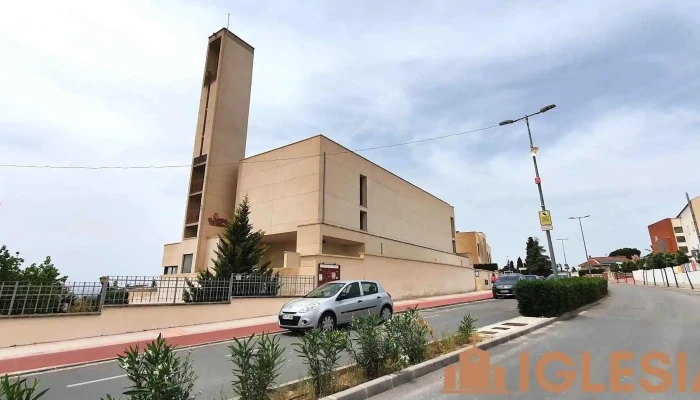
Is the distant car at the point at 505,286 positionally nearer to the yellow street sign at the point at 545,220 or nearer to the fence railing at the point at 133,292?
the yellow street sign at the point at 545,220

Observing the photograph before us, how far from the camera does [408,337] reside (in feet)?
21.7

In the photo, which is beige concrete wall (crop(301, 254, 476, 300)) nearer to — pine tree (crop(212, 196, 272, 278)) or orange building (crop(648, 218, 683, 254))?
pine tree (crop(212, 196, 272, 278))

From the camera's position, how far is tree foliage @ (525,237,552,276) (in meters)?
76.2

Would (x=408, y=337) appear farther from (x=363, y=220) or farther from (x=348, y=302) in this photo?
(x=363, y=220)

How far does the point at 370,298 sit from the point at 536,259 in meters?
76.5

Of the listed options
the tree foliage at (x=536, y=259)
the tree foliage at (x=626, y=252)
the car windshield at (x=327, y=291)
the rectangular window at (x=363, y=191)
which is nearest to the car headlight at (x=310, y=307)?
the car windshield at (x=327, y=291)

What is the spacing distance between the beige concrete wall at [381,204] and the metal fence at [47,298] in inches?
591

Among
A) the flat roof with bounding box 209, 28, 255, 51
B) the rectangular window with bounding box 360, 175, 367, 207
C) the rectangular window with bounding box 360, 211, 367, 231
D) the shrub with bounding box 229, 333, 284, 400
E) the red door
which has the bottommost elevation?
the shrub with bounding box 229, 333, 284, 400

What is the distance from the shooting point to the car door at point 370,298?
1223 centimetres

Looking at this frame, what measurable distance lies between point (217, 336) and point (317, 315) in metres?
3.41

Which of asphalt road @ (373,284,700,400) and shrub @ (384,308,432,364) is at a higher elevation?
shrub @ (384,308,432,364)

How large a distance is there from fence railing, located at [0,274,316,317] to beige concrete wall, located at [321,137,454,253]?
840cm

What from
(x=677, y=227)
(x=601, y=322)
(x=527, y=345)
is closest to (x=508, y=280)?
(x=601, y=322)

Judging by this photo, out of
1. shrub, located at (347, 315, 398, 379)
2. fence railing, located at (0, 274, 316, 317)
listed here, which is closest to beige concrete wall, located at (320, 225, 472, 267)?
fence railing, located at (0, 274, 316, 317)
